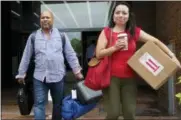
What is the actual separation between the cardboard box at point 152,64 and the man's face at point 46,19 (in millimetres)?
1506

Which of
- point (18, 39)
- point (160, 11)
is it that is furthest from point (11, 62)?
point (160, 11)

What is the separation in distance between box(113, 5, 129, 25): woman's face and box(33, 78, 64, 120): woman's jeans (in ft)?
4.79

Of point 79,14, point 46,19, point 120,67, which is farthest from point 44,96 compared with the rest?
point 79,14

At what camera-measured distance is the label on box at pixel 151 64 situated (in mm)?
3936

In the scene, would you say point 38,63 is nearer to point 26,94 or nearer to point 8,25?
point 26,94

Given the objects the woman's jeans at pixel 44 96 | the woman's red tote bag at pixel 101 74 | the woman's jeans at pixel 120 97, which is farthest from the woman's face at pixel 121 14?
the woman's jeans at pixel 44 96

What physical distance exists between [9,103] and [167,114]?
4.04 meters

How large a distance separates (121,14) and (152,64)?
601 millimetres

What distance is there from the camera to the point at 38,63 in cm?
505

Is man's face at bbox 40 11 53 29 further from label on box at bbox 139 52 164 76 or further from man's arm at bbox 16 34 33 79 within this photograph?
label on box at bbox 139 52 164 76

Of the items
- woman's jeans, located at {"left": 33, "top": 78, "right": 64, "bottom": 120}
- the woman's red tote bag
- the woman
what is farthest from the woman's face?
woman's jeans, located at {"left": 33, "top": 78, "right": 64, "bottom": 120}

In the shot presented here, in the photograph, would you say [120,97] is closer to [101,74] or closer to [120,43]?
[101,74]

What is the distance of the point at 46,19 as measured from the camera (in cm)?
502

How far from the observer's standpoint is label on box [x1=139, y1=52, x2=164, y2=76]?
3.94 metres
